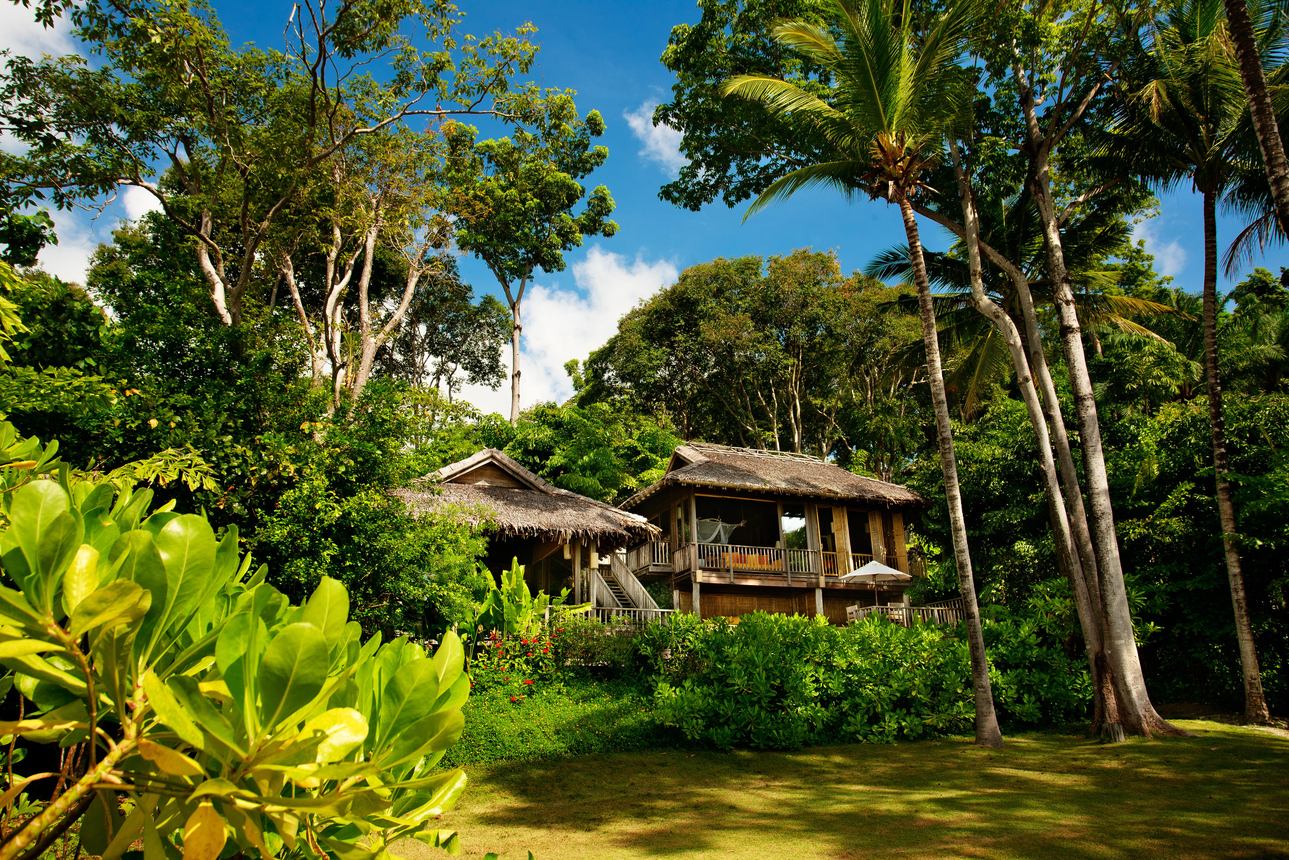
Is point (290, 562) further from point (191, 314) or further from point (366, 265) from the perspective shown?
point (366, 265)

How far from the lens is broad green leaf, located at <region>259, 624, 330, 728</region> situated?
685mm

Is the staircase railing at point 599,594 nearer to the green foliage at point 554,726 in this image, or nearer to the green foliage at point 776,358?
the green foliage at point 554,726

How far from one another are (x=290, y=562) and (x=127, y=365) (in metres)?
2.57

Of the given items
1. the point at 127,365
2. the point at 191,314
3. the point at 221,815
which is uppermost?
the point at 191,314

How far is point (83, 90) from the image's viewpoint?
866 cm

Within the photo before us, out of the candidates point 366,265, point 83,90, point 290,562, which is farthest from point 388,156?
point 290,562

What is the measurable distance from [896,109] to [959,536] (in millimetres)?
5594

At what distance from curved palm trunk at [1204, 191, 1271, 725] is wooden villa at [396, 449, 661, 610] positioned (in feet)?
30.2

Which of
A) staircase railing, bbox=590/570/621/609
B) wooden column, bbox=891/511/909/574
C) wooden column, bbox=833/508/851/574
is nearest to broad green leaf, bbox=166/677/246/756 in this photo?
staircase railing, bbox=590/570/621/609

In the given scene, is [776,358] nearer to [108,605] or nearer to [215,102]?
[215,102]

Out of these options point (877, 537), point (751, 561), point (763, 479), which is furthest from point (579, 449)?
point (877, 537)

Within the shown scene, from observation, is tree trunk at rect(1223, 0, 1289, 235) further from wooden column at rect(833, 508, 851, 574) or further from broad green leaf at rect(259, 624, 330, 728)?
wooden column at rect(833, 508, 851, 574)

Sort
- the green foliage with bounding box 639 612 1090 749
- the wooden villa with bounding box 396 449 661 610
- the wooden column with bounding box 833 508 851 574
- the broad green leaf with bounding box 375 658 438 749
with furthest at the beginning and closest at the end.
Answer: the wooden column with bounding box 833 508 851 574 → the wooden villa with bounding box 396 449 661 610 → the green foliage with bounding box 639 612 1090 749 → the broad green leaf with bounding box 375 658 438 749

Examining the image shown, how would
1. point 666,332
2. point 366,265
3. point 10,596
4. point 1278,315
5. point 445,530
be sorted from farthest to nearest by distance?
point 666,332, point 1278,315, point 366,265, point 445,530, point 10,596
